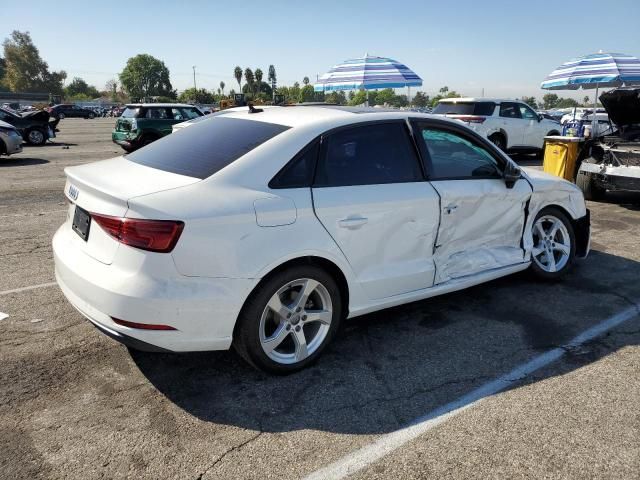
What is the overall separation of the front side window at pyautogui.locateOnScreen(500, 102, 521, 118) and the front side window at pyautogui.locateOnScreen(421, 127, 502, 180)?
11.2 m

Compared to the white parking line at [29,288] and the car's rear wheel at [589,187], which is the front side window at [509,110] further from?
the white parking line at [29,288]

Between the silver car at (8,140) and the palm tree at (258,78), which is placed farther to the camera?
the palm tree at (258,78)

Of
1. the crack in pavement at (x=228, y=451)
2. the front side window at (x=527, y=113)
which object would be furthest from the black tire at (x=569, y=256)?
the front side window at (x=527, y=113)

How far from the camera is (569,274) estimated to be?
521cm

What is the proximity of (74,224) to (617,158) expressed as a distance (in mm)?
8263

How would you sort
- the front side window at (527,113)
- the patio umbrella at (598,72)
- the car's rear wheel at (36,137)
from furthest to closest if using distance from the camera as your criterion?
the car's rear wheel at (36,137)
the front side window at (527,113)
the patio umbrella at (598,72)

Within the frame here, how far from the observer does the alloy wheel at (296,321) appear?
3.11m

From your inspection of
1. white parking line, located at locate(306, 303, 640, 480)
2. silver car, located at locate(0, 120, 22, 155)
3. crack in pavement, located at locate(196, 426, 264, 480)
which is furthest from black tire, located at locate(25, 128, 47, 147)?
white parking line, located at locate(306, 303, 640, 480)

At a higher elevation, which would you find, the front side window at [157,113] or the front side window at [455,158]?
the front side window at [455,158]

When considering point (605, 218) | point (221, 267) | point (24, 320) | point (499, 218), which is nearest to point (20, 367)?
point (24, 320)

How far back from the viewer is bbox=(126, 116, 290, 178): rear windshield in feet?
10.5

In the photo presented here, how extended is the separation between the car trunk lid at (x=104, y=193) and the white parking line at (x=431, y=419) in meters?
1.63

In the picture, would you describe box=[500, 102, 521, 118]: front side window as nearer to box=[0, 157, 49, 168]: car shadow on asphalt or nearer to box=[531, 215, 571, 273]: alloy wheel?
box=[531, 215, 571, 273]: alloy wheel

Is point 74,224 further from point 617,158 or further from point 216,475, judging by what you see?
point 617,158
